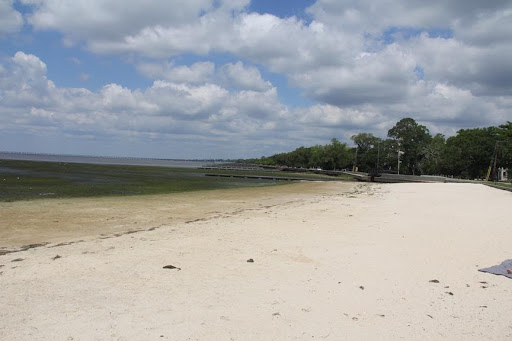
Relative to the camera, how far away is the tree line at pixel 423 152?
220 feet

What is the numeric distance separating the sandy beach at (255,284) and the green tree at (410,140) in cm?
8718

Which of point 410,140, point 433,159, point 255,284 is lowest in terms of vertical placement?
point 255,284

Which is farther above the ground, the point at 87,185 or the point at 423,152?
the point at 423,152

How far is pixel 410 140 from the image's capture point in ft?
319

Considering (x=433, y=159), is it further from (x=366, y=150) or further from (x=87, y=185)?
(x=87, y=185)

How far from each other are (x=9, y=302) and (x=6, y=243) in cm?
564

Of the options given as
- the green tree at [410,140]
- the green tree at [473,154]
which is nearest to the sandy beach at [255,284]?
the green tree at [473,154]

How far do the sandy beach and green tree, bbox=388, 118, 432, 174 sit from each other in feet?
286

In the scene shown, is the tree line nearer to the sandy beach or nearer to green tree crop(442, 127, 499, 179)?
green tree crop(442, 127, 499, 179)

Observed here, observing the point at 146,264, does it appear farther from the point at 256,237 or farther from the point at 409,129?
the point at 409,129

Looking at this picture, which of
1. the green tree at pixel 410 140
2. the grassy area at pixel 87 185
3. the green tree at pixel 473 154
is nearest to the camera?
the grassy area at pixel 87 185

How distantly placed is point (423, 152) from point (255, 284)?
91.1 meters

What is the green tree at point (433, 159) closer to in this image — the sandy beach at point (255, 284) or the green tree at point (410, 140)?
the green tree at point (410, 140)

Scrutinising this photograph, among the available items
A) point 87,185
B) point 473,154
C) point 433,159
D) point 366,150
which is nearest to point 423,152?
point 433,159
